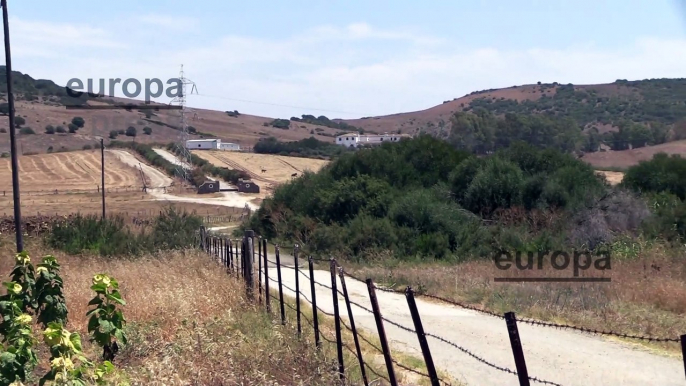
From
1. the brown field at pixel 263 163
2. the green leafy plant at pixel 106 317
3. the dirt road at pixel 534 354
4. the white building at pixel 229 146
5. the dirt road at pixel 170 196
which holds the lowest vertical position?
the dirt road at pixel 170 196

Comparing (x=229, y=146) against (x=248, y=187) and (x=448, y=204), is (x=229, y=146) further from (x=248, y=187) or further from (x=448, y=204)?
(x=448, y=204)

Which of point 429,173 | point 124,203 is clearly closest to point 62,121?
point 124,203

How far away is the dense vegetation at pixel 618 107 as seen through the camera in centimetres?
6650

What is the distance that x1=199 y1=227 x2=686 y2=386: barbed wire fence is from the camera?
5.44m

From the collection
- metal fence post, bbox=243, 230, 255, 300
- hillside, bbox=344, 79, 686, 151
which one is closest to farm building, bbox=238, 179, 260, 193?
hillside, bbox=344, 79, 686, 151

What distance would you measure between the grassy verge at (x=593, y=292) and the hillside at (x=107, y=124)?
255ft

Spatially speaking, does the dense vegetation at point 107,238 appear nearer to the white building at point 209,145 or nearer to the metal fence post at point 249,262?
the metal fence post at point 249,262

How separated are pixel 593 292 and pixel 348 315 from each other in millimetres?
8108

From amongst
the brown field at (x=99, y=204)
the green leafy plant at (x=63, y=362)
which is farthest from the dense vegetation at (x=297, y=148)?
the green leafy plant at (x=63, y=362)

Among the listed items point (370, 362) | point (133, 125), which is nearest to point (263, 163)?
point (133, 125)

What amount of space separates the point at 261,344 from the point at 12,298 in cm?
256

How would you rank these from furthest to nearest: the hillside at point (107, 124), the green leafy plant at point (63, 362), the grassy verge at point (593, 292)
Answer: the hillside at point (107, 124)
the grassy verge at point (593, 292)
the green leafy plant at point (63, 362)

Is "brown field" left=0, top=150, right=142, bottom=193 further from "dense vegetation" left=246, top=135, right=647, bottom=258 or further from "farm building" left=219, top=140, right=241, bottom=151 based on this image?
"dense vegetation" left=246, top=135, right=647, bottom=258

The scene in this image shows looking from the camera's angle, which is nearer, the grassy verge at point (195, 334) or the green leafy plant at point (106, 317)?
the grassy verge at point (195, 334)
